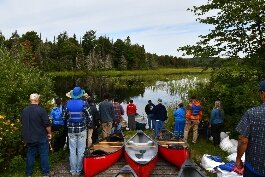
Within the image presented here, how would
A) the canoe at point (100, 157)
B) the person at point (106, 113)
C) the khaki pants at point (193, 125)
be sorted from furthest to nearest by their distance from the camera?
the khaki pants at point (193, 125), the person at point (106, 113), the canoe at point (100, 157)

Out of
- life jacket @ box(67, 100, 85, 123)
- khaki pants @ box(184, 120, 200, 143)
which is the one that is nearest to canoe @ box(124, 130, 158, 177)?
life jacket @ box(67, 100, 85, 123)

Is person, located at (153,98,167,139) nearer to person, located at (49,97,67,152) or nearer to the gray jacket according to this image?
the gray jacket

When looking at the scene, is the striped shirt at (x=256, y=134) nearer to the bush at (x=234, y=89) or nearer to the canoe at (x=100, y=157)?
the canoe at (x=100, y=157)

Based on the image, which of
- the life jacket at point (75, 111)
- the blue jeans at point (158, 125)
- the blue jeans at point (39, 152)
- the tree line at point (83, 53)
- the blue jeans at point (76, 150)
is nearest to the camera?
the blue jeans at point (39, 152)

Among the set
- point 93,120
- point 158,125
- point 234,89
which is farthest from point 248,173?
point 158,125

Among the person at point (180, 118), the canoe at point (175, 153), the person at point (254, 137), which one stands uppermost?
the person at point (254, 137)

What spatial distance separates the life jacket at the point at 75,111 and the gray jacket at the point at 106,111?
417 centimetres

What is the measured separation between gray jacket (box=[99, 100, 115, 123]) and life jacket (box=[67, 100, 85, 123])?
417 cm

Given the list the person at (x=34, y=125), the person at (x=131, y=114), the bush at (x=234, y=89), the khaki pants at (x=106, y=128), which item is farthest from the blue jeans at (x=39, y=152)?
the person at (x=131, y=114)

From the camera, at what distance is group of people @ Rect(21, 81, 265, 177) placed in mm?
5668

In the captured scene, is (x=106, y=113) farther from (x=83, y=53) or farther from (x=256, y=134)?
(x=83, y=53)

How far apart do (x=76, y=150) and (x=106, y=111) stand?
4154mm

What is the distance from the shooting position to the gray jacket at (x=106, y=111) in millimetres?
16547

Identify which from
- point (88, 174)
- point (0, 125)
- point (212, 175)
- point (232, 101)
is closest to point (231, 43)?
point (232, 101)
